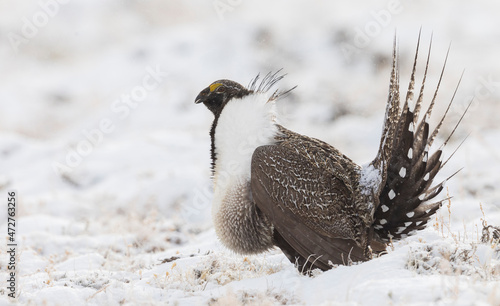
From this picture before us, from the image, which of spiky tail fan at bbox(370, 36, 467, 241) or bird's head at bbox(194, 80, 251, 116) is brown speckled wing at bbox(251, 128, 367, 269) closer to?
spiky tail fan at bbox(370, 36, 467, 241)

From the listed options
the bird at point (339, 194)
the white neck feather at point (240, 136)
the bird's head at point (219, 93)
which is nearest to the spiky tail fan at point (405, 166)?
the bird at point (339, 194)

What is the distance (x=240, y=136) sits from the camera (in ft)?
12.7

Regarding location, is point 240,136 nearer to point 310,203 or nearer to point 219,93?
point 219,93

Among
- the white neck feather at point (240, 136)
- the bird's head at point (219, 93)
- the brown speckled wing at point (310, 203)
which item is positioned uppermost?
the bird's head at point (219, 93)

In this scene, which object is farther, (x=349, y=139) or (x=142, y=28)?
(x=142, y=28)

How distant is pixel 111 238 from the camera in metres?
5.92

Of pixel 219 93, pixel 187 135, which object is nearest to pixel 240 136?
pixel 219 93

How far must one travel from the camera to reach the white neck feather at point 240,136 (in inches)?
150

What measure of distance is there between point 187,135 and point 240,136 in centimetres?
756

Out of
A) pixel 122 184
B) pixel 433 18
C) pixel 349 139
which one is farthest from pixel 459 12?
pixel 122 184

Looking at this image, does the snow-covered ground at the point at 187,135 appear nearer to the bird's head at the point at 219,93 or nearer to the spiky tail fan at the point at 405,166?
the spiky tail fan at the point at 405,166

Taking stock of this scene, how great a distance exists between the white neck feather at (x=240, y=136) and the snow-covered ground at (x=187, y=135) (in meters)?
0.65

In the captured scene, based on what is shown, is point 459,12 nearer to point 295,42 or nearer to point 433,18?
point 433,18

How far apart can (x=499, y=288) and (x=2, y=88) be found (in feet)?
57.7
